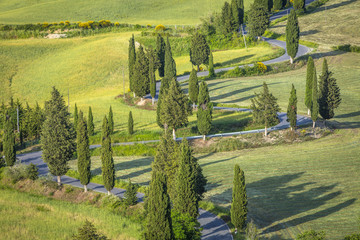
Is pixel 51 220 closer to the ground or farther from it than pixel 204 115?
closer to the ground

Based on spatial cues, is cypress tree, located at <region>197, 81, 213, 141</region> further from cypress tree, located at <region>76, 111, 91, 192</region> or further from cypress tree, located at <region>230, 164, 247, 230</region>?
cypress tree, located at <region>230, 164, 247, 230</region>

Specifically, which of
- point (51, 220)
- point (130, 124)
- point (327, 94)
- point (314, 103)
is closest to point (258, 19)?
point (327, 94)

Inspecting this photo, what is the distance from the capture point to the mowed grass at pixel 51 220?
47.6 metres

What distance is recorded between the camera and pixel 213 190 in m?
57.1

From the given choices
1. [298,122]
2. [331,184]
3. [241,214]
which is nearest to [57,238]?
[241,214]

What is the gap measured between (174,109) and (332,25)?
77620 millimetres

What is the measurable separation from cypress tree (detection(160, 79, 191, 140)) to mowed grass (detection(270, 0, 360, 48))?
5725cm

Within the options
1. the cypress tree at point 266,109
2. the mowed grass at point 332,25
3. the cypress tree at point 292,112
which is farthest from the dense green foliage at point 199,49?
the cypress tree at point 292,112

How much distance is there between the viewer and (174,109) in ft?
245

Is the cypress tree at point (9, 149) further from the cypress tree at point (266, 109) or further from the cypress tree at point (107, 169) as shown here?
the cypress tree at point (266, 109)

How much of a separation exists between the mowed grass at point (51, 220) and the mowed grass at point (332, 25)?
8376 cm

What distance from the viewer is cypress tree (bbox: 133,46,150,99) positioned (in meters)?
100

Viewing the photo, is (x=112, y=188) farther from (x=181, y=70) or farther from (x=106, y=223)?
(x=181, y=70)

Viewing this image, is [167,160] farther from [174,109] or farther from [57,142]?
[174,109]
